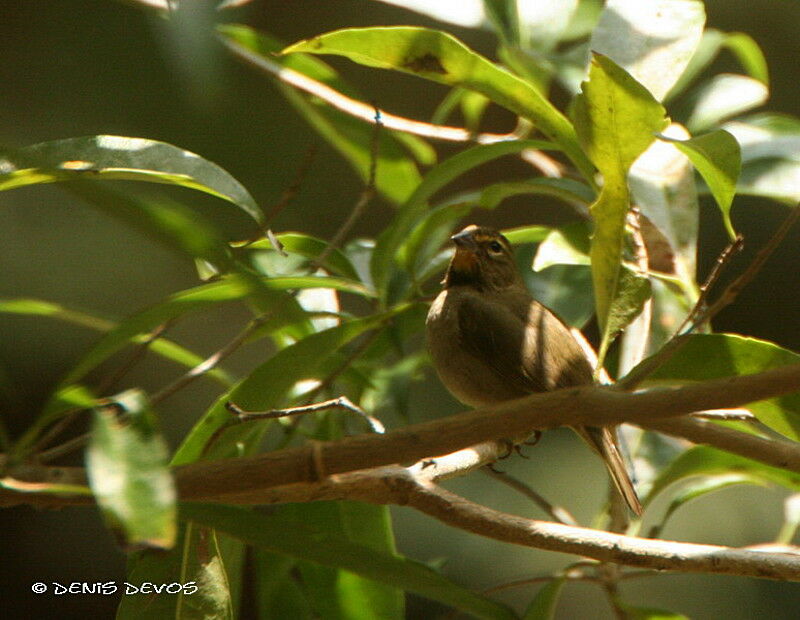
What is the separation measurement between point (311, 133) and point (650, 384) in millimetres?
3308

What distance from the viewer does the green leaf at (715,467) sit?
2572mm

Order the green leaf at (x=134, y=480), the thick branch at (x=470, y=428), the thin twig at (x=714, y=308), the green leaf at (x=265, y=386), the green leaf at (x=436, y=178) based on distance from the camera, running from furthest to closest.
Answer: the green leaf at (x=436, y=178) < the green leaf at (x=265, y=386) < the thin twig at (x=714, y=308) < the thick branch at (x=470, y=428) < the green leaf at (x=134, y=480)

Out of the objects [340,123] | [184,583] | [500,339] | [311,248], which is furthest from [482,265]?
[184,583]

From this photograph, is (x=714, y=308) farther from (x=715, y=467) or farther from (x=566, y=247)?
(x=715, y=467)

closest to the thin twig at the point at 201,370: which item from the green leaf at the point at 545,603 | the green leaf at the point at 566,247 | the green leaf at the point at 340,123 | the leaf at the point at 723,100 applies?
the green leaf at the point at 566,247

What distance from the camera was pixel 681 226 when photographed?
2779mm

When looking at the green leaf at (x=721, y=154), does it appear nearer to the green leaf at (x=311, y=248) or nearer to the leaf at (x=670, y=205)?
the leaf at (x=670, y=205)

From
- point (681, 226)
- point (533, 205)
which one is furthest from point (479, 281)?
point (533, 205)

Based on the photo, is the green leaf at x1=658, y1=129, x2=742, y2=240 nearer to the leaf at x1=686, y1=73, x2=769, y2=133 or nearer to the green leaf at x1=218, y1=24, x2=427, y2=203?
the green leaf at x1=218, y1=24, x2=427, y2=203

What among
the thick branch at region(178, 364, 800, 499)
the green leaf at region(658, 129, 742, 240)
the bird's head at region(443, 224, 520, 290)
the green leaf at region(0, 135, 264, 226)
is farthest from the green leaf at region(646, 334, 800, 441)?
the bird's head at region(443, 224, 520, 290)

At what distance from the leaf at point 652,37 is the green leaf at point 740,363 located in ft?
2.33

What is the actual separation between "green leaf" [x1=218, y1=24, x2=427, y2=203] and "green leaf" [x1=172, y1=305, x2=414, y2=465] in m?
0.92

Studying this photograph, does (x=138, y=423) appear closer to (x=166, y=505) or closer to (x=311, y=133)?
(x=166, y=505)

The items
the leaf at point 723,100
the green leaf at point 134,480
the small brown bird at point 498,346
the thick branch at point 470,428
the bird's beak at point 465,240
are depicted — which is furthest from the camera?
the leaf at point 723,100
